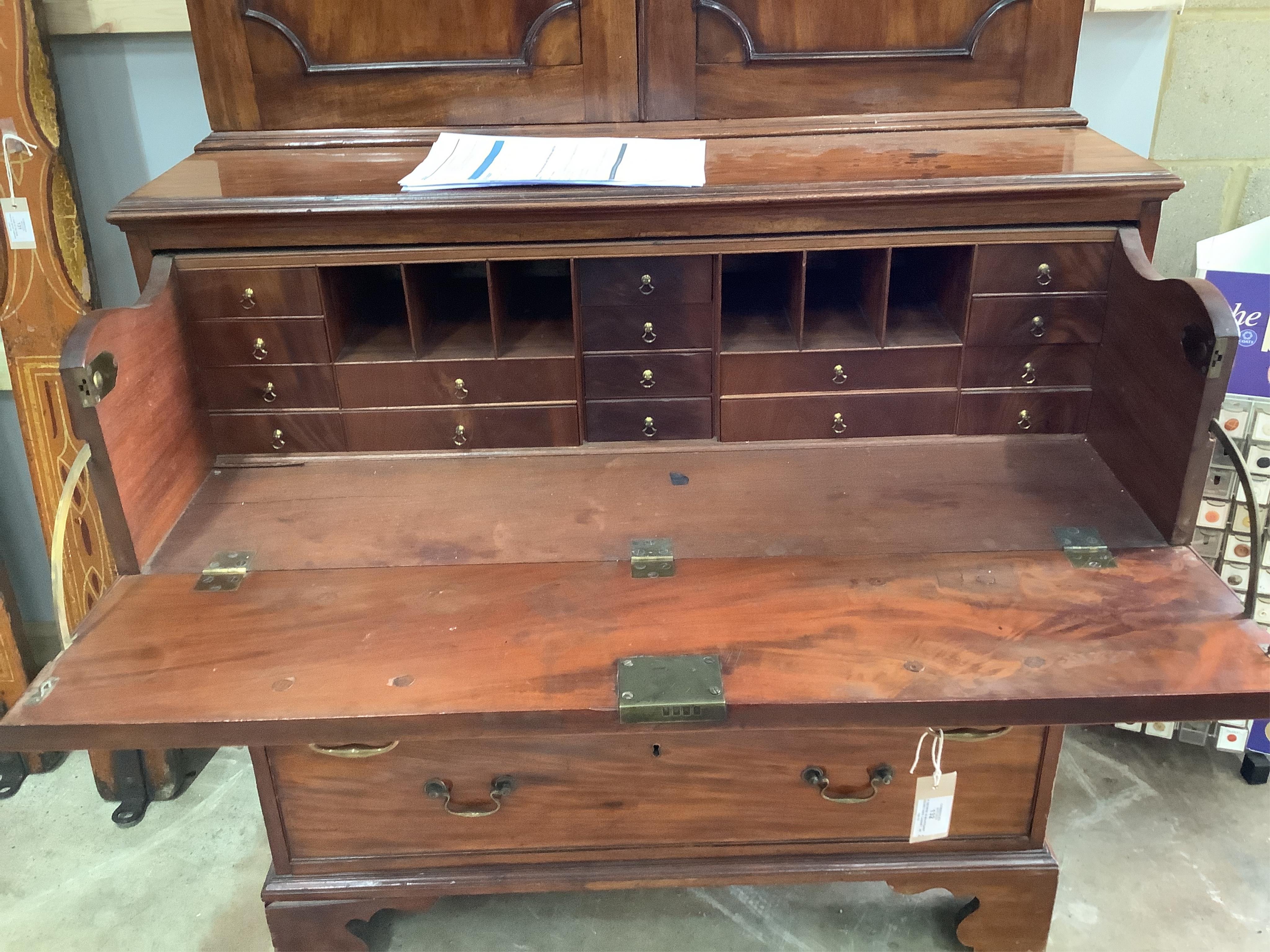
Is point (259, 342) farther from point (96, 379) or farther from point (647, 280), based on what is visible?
point (647, 280)

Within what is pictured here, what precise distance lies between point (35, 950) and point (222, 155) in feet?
4.01

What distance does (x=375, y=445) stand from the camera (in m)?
1.34

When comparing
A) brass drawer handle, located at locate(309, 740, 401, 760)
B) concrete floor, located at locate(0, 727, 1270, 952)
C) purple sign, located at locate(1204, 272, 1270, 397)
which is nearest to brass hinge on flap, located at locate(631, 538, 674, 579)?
brass drawer handle, located at locate(309, 740, 401, 760)

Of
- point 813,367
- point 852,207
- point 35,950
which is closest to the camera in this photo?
point 852,207

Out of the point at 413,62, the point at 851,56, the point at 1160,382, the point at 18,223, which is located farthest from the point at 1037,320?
the point at 18,223

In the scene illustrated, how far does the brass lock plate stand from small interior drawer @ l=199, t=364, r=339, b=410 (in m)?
0.58

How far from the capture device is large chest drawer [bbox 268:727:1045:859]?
1.28 meters

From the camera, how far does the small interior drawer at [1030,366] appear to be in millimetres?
1291

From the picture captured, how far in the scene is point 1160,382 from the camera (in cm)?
114

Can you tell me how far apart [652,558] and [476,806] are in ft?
1.44

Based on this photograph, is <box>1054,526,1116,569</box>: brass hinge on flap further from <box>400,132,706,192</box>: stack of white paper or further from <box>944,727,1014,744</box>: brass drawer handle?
<box>400,132,706,192</box>: stack of white paper

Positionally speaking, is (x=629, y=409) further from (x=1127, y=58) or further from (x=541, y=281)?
(x=1127, y=58)

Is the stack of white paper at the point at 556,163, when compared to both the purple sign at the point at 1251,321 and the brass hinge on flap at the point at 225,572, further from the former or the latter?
the purple sign at the point at 1251,321

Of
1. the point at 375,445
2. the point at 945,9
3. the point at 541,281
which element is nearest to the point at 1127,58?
the point at 945,9
